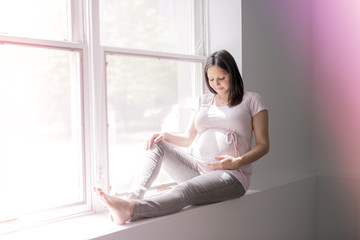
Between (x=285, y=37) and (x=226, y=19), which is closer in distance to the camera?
(x=226, y=19)

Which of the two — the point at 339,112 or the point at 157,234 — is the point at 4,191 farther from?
the point at 339,112

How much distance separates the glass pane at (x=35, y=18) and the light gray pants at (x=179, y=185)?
2.61 ft

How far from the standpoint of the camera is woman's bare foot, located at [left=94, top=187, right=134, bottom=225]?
177 cm

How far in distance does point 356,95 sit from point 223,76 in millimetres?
1399

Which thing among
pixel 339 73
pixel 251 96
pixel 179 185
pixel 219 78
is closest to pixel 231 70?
pixel 219 78

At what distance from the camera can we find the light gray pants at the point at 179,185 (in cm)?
192

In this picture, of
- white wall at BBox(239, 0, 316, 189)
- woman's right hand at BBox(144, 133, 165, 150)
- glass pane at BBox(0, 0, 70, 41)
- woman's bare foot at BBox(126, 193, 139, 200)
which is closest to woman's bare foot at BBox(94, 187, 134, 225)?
woman's bare foot at BBox(126, 193, 139, 200)

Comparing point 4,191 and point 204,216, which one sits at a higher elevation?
point 4,191

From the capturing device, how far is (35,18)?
6.34 feet

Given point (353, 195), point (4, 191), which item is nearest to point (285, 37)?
point (353, 195)

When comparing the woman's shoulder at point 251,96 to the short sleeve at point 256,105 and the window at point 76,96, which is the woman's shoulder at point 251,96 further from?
the window at point 76,96

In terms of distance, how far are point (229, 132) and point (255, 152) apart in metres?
0.19

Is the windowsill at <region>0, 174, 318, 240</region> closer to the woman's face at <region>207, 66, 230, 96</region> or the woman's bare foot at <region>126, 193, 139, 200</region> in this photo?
the woman's bare foot at <region>126, 193, 139, 200</region>

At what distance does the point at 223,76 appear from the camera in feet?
7.65
